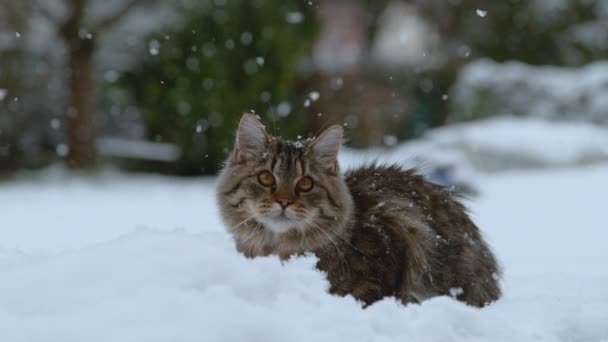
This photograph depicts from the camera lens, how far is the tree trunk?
901 centimetres

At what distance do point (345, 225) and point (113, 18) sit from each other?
23.5 feet

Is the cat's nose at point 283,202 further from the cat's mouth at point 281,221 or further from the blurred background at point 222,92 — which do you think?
the blurred background at point 222,92

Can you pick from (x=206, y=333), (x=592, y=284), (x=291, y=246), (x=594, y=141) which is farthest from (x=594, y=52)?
(x=206, y=333)

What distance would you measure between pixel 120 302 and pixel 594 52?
15859 millimetres

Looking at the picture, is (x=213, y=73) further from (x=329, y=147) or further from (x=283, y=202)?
(x=283, y=202)

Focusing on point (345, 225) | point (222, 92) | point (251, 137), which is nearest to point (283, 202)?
point (345, 225)

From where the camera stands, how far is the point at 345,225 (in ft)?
9.74

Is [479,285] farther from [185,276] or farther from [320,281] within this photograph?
[185,276]

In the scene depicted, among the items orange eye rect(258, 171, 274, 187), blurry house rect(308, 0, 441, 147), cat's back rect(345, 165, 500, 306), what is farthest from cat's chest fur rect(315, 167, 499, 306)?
blurry house rect(308, 0, 441, 147)

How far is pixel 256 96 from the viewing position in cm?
888

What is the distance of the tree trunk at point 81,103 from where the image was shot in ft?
29.6

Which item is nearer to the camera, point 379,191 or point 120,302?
point 120,302

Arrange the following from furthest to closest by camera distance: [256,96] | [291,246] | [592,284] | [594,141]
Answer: [594,141]
[256,96]
[592,284]
[291,246]

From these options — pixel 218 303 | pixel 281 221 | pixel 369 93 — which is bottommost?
pixel 218 303
